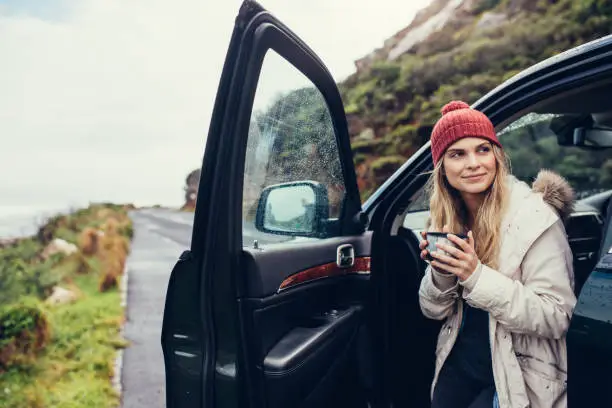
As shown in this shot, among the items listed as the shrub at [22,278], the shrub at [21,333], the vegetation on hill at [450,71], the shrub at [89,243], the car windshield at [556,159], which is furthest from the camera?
the vegetation on hill at [450,71]

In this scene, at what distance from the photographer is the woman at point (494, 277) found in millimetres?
1476

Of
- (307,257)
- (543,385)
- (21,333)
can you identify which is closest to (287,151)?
(307,257)

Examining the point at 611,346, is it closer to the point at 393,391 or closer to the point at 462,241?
the point at 462,241

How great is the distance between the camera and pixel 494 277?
1477 mm

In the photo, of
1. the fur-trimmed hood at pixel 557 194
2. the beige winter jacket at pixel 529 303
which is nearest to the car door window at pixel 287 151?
the beige winter jacket at pixel 529 303

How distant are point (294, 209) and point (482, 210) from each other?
668mm

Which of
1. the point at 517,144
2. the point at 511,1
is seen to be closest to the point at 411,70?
the point at 511,1

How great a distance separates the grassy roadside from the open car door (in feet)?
10.8

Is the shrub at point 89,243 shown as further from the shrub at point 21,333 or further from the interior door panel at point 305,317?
the interior door panel at point 305,317

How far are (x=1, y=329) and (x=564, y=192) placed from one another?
6.29m

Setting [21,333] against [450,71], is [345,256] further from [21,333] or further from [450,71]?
[450,71]

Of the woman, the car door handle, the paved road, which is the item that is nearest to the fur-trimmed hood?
the woman

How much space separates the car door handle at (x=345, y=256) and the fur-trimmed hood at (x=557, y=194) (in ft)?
2.41

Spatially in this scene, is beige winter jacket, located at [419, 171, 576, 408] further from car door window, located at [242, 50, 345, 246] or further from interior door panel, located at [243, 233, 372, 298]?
car door window, located at [242, 50, 345, 246]
